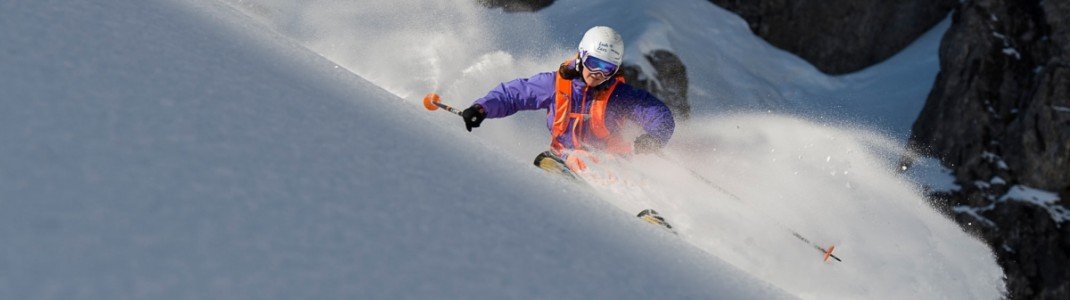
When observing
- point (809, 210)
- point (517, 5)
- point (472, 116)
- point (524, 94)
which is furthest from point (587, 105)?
point (517, 5)

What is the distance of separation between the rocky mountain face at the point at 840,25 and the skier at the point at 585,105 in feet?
30.9

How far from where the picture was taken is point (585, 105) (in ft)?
22.5

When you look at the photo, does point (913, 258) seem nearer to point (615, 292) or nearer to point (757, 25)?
point (615, 292)

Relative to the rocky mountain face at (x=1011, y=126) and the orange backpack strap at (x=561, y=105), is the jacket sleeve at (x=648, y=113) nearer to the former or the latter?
the orange backpack strap at (x=561, y=105)

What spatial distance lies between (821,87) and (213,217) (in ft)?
47.7

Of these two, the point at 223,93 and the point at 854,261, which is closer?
the point at 223,93

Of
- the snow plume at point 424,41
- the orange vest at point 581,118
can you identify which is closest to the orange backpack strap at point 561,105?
the orange vest at point 581,118

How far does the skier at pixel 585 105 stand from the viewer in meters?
6.76

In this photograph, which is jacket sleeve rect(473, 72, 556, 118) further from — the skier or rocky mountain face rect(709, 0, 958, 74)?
rocky mountain face rect(709, 0, 958, 74)

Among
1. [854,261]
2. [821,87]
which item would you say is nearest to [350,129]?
[854,261]

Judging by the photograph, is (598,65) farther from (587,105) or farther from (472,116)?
(472,116)

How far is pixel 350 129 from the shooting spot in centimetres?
281

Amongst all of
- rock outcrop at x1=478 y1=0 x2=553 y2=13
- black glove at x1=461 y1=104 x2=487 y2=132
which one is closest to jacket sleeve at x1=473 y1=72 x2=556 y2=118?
black glove at x1=461 y1=104 x2=487 y2=132

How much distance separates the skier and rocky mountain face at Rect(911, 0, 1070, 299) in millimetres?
6776
